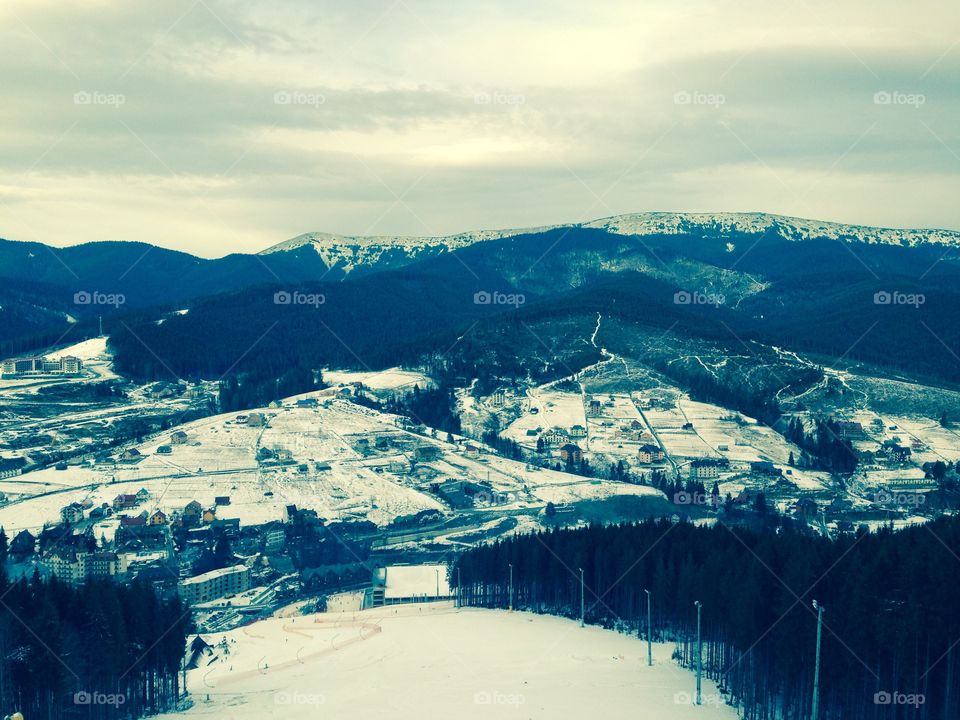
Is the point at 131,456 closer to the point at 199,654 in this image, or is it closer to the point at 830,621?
the point at 199,654

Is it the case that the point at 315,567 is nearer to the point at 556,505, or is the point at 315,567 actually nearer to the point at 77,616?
the point at 556,505

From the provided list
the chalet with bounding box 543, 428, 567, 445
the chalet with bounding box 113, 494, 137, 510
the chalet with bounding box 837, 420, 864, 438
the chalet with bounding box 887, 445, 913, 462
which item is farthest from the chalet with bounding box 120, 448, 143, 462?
the chalet with bounding box 887, 445, 913, 462

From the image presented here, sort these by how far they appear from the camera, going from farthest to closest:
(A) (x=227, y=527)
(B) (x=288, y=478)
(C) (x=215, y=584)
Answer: (B) (x=288, y=478)
(A) (x=227, y=527)
(C) (x=215, y=584)

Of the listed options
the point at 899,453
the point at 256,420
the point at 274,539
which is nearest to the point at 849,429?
the point at 899,453

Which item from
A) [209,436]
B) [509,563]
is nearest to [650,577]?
[509,563]

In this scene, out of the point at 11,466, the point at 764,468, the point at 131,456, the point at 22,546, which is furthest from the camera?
Answer: the point at 764,468

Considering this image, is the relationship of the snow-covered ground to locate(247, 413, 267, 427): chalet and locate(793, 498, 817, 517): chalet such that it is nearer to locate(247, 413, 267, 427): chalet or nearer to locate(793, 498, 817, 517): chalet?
locate(247, 413, 267, 427): chalet

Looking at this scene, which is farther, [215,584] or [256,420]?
[256,420]
